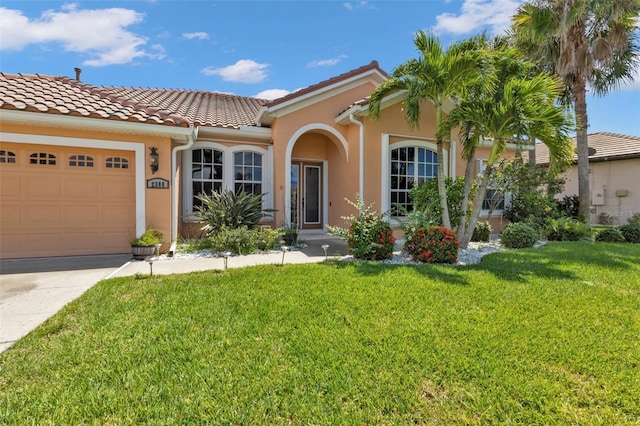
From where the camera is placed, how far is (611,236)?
11484mm

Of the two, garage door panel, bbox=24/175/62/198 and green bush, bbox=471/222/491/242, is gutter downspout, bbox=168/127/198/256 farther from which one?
green bush, bbox=471/222/491/242

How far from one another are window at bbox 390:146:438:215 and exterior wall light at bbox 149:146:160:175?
7.62m

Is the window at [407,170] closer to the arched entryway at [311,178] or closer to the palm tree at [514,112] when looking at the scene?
the arched entryway at [311,178]

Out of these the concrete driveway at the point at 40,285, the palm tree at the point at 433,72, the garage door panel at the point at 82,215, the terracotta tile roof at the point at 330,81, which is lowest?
the concrete driveway at the point at 40,285

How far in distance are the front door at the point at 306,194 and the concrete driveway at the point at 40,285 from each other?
648cm

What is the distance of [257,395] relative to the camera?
277 cm

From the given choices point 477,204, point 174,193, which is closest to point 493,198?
point 477,204

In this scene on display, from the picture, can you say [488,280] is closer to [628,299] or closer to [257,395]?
[628,299]

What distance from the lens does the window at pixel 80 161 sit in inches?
327

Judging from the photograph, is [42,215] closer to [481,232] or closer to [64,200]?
[64,200]

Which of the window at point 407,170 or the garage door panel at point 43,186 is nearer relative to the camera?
the garage door panel at point 43,186

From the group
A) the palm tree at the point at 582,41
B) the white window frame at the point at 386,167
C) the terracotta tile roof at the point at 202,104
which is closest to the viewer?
the white window frame at the point at 386,167

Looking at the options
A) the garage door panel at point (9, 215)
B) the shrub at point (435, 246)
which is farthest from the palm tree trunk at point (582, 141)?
the garage door panel at point (9, 215)

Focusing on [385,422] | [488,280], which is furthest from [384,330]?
[488,280]
